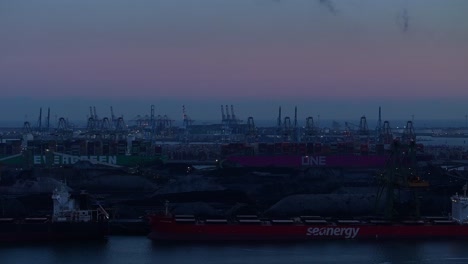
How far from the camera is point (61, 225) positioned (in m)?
12.0

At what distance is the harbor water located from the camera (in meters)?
11.0

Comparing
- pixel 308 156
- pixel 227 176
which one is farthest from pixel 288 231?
pixel 308 156

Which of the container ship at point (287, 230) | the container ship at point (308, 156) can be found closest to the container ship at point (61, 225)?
the container ship at point (287, 230)

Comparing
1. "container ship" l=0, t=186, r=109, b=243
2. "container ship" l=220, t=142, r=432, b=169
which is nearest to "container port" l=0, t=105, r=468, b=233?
"container ship" l=220, t=142, r=432, b=169

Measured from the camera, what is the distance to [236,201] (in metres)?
15.7

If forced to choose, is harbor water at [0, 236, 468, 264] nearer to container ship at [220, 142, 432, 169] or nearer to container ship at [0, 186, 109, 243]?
container ship at [0, 186, 109, 243]

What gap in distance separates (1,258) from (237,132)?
110 feet

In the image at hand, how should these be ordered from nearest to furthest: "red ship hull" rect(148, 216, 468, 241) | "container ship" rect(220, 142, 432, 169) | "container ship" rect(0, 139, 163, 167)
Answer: "red ship hull" rect(148, 216, 468, 241), "container ship" rect(220, 142, 432, 169), "container ship" rect(0, 139, 163, 167)

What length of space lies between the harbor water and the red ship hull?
0.35 feet

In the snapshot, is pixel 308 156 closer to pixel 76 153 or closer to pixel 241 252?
pixel 76 153

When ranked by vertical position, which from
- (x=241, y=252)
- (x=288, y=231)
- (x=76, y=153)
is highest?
(x=76, y=153)

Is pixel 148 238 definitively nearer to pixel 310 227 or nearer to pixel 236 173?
pixel 310 227

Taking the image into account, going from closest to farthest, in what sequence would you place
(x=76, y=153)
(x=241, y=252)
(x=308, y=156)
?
(x=241, y=252), (x=308, y=156), (x=76, y=153)

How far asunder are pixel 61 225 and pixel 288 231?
116 inches
